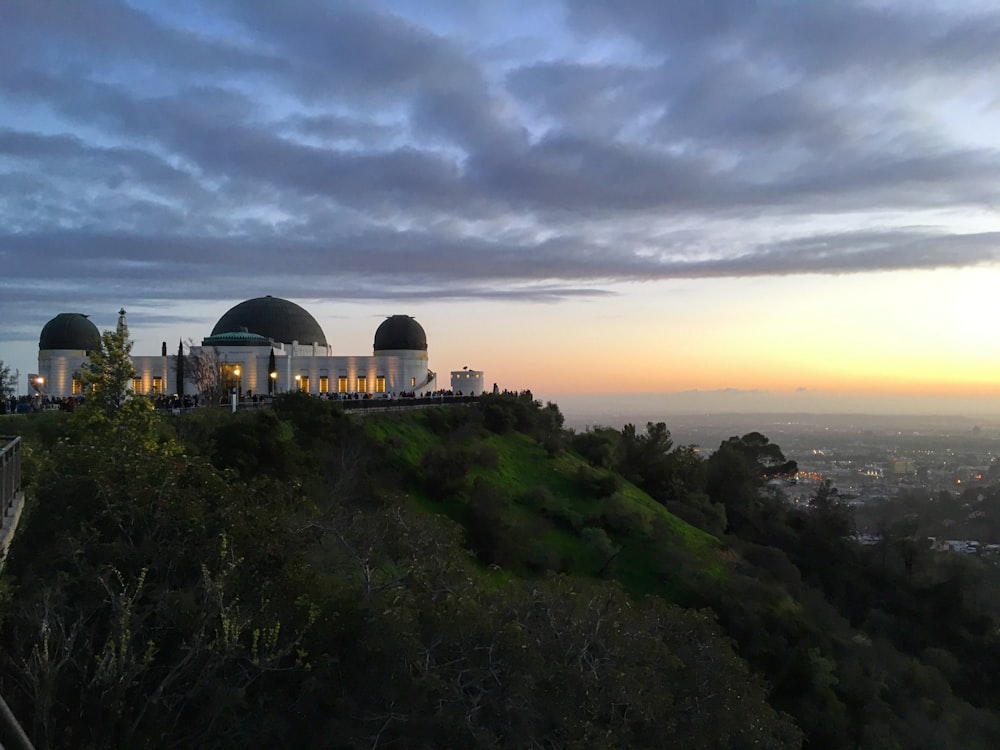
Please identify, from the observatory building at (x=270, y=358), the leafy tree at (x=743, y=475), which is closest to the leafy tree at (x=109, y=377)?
the observatory building at (x=270, y=358)

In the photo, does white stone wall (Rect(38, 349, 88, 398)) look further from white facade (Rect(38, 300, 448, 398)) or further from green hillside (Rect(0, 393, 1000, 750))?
green hillside (Rect(0, 393, 1000, 750))

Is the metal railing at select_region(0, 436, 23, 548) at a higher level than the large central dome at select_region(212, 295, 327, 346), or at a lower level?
lower

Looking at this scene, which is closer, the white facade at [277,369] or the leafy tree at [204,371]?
the leafy tree at [204,371]

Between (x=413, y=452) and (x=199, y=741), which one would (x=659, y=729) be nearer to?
(x=199, y=741)

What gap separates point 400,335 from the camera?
52781 mm

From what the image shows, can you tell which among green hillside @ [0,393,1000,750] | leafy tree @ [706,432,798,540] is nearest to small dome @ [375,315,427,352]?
leafy tree @ [706,432,798,540]

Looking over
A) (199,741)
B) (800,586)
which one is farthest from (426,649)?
(800,586)

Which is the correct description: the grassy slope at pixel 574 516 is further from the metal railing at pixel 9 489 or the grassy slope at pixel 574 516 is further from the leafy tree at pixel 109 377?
the metal railing at pixel 9 489

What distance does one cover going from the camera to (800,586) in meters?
26.5

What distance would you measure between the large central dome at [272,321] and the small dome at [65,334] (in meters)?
8.51

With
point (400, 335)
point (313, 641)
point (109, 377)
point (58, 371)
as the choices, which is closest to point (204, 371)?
point (58, 371)

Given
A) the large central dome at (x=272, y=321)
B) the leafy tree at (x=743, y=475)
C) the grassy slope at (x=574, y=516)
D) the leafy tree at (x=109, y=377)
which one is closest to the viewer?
the leafy tree at (x=109, y=377)

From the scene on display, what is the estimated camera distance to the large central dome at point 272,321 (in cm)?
5269

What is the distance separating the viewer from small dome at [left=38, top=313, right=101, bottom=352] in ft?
151
